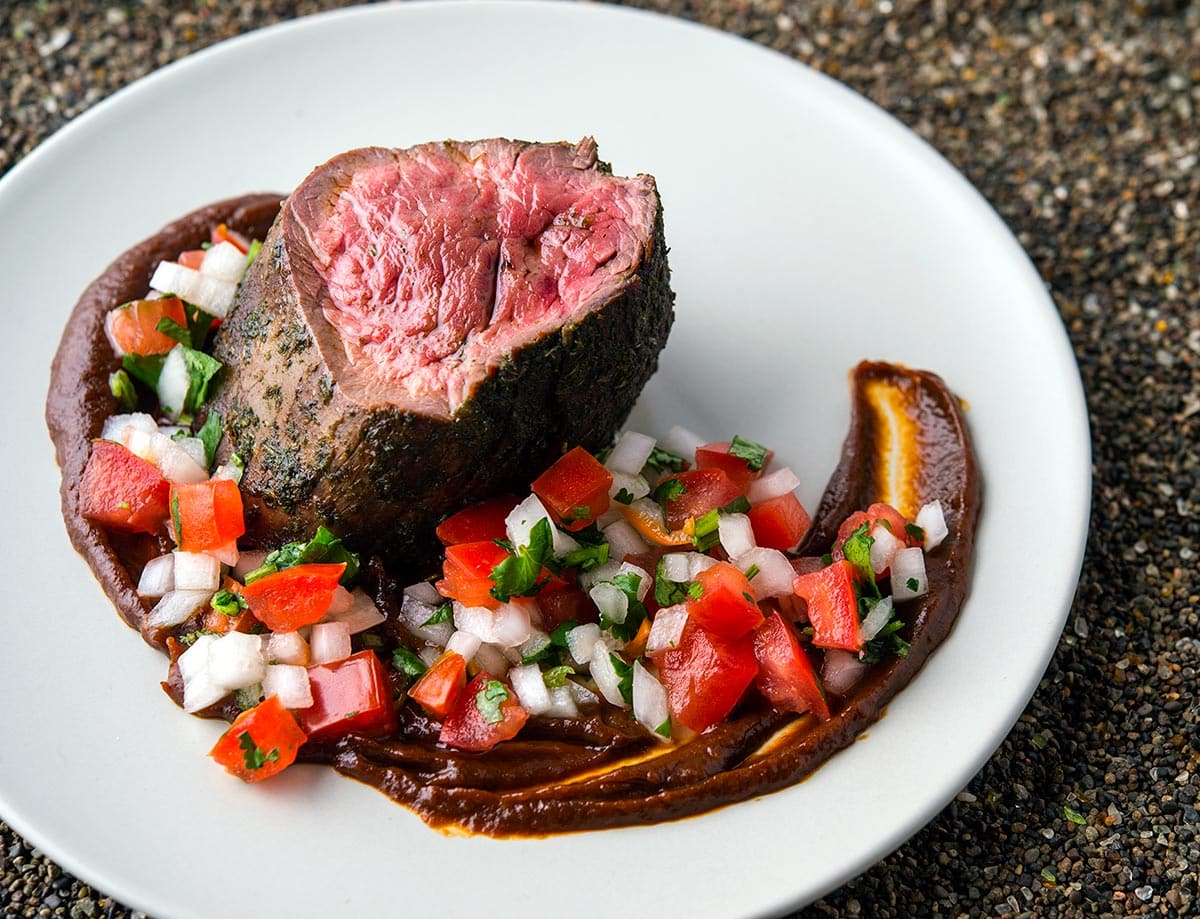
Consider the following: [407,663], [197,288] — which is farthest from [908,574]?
[197,288]

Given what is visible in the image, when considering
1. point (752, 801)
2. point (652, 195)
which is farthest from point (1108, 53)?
point (752, 801)

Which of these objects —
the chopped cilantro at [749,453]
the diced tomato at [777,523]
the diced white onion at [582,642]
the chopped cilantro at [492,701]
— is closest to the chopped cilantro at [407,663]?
the chopped cilantro at [492,701]

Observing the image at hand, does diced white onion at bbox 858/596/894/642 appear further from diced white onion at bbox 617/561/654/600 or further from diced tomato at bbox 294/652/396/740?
diced tomato at bbox 294/652/396/740

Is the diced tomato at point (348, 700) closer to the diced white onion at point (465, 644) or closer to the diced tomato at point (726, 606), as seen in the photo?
the diced white onion at point (465, 644)

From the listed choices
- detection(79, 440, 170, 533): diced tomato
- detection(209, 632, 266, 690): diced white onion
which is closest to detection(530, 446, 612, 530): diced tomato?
detection(209, 632, 266, 690): diced white onion

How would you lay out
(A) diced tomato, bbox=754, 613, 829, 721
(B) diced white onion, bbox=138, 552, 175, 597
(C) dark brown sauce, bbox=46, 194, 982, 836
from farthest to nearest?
(B) diced white onion, bbox=138, 552, 175, 597
(A) diced tomato, bbox=754, 613, 829, 721
(C) dark brown sauce, bbox=46, 194, 982, 836

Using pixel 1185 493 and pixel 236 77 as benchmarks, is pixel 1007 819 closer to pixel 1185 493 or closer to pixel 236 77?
pixel 1185 493
